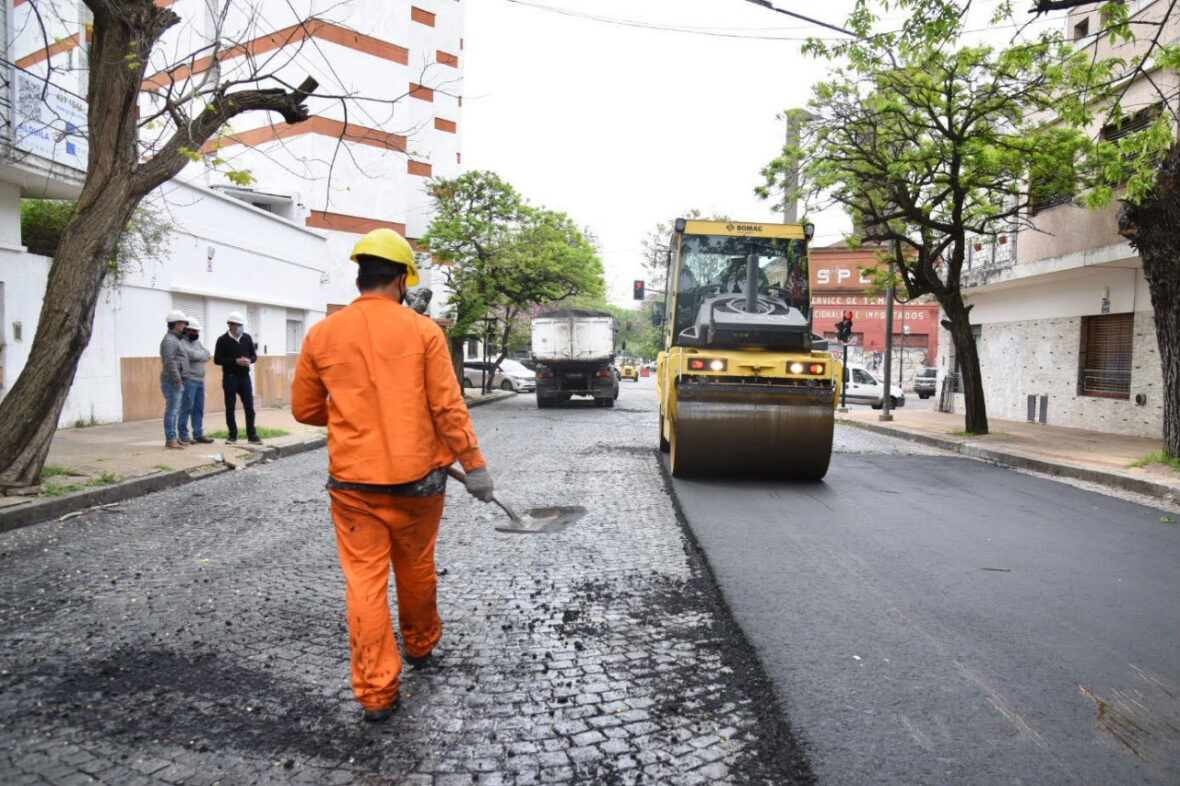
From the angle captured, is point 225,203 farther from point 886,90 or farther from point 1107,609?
point 1107,609

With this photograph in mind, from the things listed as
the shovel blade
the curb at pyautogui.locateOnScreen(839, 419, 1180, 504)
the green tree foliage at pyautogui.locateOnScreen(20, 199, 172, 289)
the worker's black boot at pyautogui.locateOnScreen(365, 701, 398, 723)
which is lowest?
the curb at pyautogui.locateOnScreen(839, 419, 1180, 504)

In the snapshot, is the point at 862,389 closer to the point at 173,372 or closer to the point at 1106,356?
the point at 1106,356

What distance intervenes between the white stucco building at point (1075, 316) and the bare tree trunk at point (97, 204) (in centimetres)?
1507

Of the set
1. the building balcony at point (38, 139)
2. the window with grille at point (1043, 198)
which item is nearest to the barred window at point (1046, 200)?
the window with grille at point (1043, 198)

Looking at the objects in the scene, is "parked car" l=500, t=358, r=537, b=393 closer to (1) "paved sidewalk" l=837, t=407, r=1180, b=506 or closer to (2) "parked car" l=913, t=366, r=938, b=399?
(1) "paved sidewalk" l=837, t=407, r=1180, b=506

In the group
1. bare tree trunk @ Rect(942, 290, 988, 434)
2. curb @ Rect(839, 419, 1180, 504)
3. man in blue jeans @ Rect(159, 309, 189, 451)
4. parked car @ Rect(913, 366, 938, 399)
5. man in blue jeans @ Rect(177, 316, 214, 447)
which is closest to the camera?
curb @ Rect(839, 419, 1180, 504)

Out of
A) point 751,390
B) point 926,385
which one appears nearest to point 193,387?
point 751,390

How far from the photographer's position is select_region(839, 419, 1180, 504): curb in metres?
9.70

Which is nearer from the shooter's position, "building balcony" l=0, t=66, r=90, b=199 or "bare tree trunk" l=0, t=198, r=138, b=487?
"bare tree trunk" l=0, t=198, r=138, b=487

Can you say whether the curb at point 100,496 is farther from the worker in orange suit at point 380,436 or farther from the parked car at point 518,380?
the parked car at point 518,380

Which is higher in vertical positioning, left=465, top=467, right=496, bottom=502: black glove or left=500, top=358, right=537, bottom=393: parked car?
left=465, top=467, right=496, bottom=502: black glove

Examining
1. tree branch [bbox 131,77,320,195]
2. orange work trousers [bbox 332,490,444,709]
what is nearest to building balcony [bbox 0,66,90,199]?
tree branch [bbox 131,77,320,195]

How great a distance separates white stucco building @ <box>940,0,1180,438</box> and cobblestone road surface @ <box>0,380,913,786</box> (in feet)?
48.5

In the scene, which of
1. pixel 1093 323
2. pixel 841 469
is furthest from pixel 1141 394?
pixel 841 469
